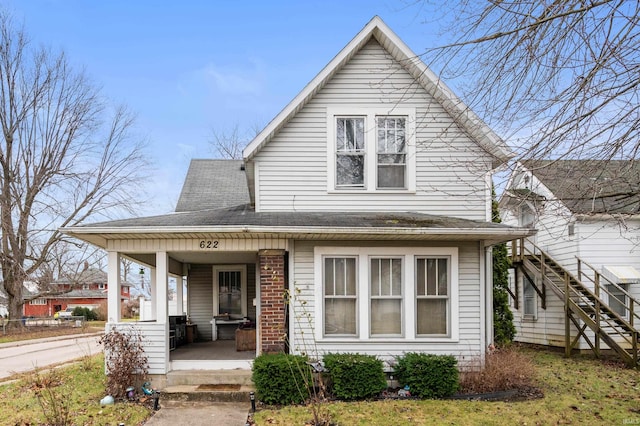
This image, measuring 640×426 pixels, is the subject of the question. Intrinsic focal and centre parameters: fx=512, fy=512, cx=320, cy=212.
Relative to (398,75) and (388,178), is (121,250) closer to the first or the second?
(388,178)

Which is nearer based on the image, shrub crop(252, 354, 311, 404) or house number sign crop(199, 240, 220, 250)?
shrub crop(252, 354, 311, 404)

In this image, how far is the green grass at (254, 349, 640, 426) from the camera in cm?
730

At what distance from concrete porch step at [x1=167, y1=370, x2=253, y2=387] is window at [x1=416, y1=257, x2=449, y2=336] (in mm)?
3326

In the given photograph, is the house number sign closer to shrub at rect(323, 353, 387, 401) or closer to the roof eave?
the roof eave

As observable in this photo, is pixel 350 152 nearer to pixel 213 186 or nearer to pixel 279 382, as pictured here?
pixel 279 382

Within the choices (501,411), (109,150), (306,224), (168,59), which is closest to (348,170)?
(306,224)

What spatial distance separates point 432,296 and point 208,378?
4403mm

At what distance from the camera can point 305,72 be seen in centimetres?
1032

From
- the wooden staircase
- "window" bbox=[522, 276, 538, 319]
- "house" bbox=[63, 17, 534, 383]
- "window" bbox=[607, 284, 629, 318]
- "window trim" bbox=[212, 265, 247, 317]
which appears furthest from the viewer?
"window" bbox=[522, 276, 538, 319]

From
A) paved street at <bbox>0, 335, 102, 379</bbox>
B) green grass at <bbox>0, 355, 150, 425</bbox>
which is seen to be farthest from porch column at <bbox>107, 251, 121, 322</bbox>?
paved street at <bbox>0, 335, 102, 379</bbox>

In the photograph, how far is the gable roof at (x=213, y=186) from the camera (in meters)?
13.7

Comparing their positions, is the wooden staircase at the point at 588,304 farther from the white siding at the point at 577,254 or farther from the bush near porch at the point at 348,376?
the bush near porch at the point at 348,376

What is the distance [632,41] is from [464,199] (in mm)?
5347

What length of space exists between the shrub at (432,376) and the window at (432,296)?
3.17 ft
